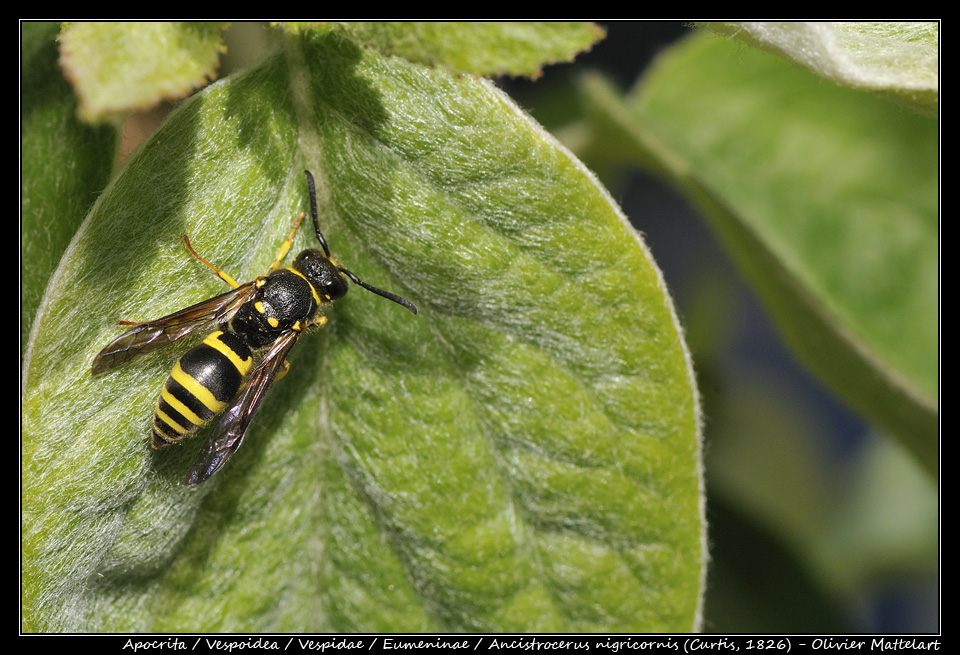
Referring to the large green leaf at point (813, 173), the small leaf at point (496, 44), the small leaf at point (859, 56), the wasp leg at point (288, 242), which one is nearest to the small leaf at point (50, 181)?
the wasp leg at point (288, 242)

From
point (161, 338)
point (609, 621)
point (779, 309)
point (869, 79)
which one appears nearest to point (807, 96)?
point (779, 309)

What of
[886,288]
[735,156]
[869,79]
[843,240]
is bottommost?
[886,288]

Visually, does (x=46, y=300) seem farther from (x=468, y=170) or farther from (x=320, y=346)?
(x=468, y=170)

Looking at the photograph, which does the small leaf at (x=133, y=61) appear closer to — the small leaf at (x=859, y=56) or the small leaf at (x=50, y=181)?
the small leaf at (x=50, y=181)

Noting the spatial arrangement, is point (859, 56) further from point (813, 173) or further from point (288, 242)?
point (813, 173)

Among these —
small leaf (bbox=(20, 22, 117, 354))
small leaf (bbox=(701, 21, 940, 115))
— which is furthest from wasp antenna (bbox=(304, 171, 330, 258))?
small leaf (bbox=(701, 21, 940, 115))

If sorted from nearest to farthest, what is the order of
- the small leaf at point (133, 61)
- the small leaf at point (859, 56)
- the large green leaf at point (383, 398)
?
the small leaf at point (133, 61) < the small leaf at point (859, 56) < the large green leaf at point (383, 398)

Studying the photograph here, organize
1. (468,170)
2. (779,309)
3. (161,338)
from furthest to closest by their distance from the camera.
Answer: (779,309)
(161,338)
(468,170)
